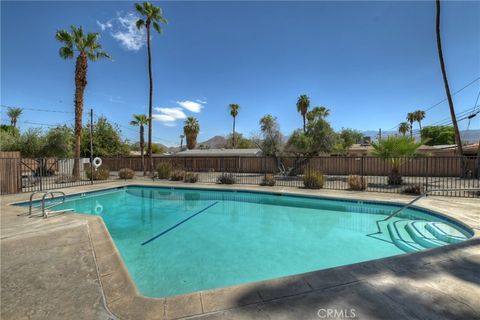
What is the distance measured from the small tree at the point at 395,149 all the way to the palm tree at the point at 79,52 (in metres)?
18.6

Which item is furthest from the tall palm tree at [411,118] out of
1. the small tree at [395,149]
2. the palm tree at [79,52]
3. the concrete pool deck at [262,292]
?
the palm tree at [79,52]

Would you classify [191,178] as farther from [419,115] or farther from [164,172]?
[419,115]

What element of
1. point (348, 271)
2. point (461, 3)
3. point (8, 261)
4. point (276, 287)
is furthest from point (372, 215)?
point (461, 3)

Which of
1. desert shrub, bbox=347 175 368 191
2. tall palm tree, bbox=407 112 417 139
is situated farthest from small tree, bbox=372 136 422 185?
tall palm tree, bbox=407 112 417 139

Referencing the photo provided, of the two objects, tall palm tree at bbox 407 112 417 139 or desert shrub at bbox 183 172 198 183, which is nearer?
desert shrub at bbox 183 172 198 183

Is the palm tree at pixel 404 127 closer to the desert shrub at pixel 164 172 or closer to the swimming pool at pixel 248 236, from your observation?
the swimming pool at pixel 248 236

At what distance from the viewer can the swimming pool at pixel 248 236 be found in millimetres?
4422

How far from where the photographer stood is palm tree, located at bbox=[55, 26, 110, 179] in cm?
1431

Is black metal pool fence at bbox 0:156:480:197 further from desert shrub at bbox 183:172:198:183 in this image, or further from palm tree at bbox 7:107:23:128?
palm tree at bbox 7:107:23:128

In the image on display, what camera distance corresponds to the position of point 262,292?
2604 mm

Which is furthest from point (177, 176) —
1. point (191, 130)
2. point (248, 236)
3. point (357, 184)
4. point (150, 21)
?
point (191, 130)

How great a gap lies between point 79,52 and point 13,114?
30557 mm

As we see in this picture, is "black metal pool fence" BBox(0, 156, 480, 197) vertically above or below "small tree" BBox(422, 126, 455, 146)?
below

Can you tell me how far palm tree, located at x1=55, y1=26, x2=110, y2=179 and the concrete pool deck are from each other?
13.5 metres
